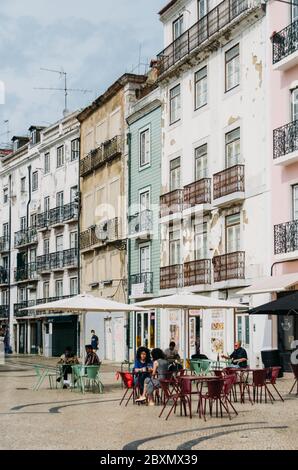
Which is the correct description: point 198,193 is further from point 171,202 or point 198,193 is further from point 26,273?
point 26,273

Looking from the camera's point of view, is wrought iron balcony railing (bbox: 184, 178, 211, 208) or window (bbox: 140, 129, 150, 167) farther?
window (bbox: 140, 129, 150, 167)

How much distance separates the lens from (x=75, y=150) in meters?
48.6

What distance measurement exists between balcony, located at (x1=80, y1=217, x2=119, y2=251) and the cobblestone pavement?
21.9 m

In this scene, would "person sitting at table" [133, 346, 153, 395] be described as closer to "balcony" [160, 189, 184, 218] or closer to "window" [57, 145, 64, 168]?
"balcony" [160, 189, 184, 218]

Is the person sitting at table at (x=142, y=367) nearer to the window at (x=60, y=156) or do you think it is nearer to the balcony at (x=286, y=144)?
the balcony at (x=286, y=144)

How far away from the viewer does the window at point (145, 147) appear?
125ft

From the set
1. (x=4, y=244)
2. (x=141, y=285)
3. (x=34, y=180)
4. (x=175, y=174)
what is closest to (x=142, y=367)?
(x=175, y=174)

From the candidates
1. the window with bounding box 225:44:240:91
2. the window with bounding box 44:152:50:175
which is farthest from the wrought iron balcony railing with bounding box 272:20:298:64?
the window with bounding box 44:152:50:175

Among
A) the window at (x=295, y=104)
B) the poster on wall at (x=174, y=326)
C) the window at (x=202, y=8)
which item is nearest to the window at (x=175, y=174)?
the poster on wall at (x=174, y=326)

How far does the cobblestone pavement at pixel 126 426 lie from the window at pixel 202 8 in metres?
18.6

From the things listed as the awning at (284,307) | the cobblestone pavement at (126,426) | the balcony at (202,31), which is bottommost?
the cobblestone pavement at (126,426)

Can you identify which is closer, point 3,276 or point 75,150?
point 75,150

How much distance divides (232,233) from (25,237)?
2831 centimetres

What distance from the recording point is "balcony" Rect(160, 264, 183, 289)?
3359cm
